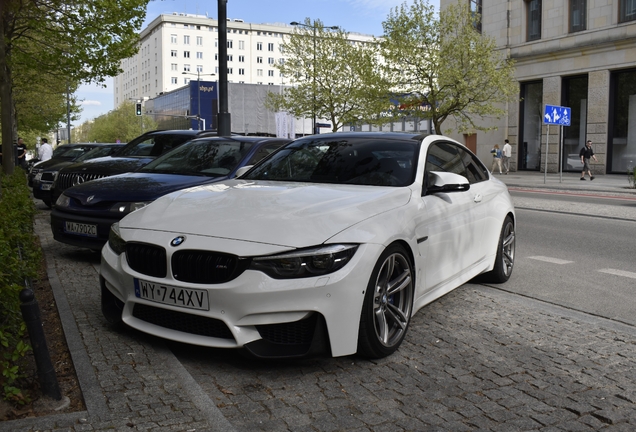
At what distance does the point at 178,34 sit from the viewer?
5157 inches

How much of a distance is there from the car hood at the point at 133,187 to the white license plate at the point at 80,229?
26cm

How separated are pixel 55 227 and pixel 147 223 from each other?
3.62m

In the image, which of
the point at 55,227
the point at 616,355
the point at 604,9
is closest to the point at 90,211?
the point at 55,227

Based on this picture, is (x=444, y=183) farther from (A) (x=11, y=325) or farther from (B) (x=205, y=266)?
(A) (x=11, y=325)

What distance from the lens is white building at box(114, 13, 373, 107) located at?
131 metres

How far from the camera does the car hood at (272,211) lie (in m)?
3.87

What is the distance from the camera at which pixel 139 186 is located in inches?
287

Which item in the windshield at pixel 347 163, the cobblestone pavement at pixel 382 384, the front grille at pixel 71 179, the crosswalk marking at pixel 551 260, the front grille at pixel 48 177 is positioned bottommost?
the crosswalk marking at pixel 551 260

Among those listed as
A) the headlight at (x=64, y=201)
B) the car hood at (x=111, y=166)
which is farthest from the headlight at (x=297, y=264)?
the car hood at (x=111, y=166)

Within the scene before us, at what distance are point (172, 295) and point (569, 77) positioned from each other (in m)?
32.9

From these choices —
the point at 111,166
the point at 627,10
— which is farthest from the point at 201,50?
the point at 111,166

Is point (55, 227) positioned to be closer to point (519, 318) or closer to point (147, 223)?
point (147, 223)

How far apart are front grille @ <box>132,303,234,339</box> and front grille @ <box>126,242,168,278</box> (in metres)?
0.24

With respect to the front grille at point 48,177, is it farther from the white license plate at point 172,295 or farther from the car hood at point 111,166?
the white license plate at point 172,295
